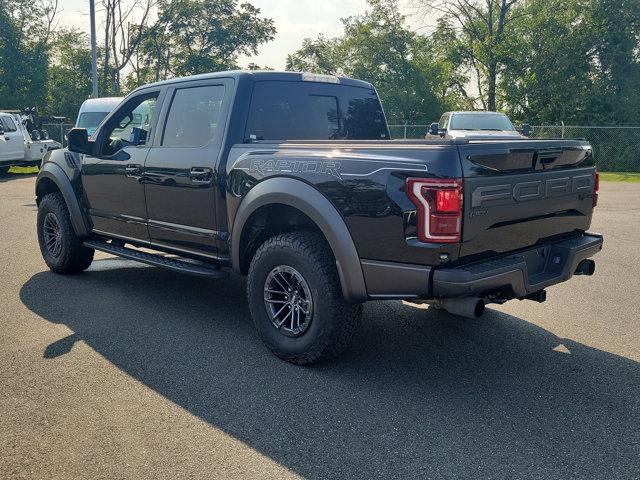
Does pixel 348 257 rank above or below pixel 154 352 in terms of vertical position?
above

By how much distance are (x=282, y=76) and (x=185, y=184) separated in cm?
111

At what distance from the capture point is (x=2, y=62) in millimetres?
35812

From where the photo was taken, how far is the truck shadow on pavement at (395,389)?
2992 mm

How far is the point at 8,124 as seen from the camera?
19.0 metres

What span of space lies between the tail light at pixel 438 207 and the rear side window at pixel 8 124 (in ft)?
60.9

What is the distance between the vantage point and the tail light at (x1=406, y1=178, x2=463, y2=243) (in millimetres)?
3322

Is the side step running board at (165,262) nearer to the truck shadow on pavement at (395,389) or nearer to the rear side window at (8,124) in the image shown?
the truck shadow on pavement at (395,389)

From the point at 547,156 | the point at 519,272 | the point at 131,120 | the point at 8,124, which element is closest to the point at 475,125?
the point at 131,120

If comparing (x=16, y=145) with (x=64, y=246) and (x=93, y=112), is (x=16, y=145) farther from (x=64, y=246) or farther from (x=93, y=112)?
(x=64, y=246)

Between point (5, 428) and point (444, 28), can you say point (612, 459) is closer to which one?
point (5, 428)

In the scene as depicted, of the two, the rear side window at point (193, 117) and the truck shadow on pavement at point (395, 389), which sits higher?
the rear side window at point (193, 117)

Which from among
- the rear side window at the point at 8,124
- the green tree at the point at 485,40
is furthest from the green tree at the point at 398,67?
the rear side window at the point at 8,124

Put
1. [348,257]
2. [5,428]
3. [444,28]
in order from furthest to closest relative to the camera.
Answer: [444,28]
[348,257]
[5,428]

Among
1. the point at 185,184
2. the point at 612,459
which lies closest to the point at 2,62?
the point at 185,184
